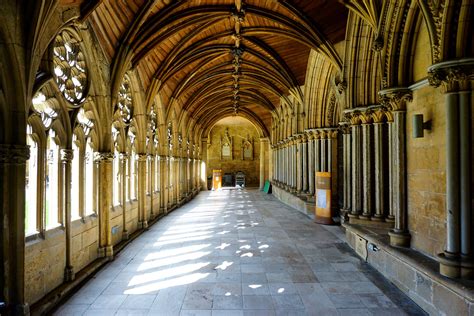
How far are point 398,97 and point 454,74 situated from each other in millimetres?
1331

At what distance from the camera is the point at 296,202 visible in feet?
43.1

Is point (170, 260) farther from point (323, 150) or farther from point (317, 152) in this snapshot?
point (317, 152)

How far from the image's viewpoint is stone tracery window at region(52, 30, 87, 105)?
4.91 m

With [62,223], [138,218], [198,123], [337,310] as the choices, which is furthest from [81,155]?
[198,123]

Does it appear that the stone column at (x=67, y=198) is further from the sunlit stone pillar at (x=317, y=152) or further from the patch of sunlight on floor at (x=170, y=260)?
the sunlit stone pillar at (x=317, y=152)

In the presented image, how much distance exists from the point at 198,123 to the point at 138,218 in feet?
48.8

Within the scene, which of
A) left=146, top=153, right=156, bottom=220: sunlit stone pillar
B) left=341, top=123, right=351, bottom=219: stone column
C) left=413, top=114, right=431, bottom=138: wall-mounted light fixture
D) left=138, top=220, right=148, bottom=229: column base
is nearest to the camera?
left=413, top=114, right=431, bottom=138: wall-mounted light fixture

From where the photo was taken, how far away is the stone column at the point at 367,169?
6.52 meters

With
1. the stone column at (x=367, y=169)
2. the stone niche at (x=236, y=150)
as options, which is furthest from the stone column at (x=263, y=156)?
the stone column at (x=367, y=169)

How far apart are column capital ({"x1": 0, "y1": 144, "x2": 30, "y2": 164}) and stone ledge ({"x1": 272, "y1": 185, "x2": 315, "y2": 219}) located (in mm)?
9072

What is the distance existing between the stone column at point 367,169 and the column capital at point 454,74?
9.63 feet

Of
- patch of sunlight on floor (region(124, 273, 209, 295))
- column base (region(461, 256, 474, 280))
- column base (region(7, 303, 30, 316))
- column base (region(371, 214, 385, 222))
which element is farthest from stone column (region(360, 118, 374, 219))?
column base (region(7, 303, 30, 316))

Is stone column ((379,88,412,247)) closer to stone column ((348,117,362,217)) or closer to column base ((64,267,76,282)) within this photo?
stone column ((348,117,362,217))

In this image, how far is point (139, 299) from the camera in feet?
13.9
